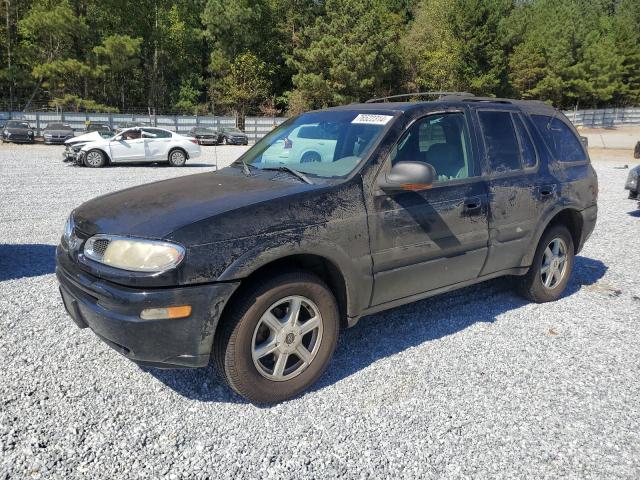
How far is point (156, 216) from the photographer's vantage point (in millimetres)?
3090

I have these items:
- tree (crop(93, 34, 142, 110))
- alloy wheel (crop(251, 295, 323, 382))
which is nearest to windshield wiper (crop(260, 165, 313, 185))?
alloy wheel (crop(251, 295, 323, 382))

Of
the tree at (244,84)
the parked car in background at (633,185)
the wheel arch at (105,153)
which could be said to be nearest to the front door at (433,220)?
the parked car in background at (633,185)

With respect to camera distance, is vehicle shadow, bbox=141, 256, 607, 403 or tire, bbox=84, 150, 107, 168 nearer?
vehicle shadow, bbox=141, 256, 607, 403

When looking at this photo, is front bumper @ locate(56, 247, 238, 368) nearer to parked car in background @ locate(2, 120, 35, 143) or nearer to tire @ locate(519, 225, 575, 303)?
tire @ locate(519, 225, 575, 303)

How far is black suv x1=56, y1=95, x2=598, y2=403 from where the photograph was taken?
9.45 feet

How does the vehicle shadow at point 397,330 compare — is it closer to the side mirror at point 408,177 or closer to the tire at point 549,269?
the tire at point 549,269

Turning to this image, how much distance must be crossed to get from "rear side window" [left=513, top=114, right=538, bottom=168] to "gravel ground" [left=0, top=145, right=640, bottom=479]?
4.44 ft

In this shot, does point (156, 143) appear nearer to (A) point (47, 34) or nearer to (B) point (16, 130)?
(B) point (16, 130)

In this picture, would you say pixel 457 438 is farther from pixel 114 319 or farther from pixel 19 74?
pixel 19 74

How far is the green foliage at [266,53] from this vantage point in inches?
1729

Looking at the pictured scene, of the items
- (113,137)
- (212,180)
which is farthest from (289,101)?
(212,180)

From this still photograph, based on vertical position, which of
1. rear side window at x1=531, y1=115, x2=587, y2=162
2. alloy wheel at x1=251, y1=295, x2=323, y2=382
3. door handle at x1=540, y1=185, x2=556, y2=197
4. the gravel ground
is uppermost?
rear side window at x1=531, y1=115, x2=587, y2=162

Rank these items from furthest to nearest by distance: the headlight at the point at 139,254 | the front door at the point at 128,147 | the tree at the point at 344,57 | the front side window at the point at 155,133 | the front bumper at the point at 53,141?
the tree at the point at 344,57, the front bumper at the point at 53,141, the front side window at the point at 155,133, the front door at the point at 128,147, the headlight at the point at 139,254

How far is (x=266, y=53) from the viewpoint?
58750 millimetres
